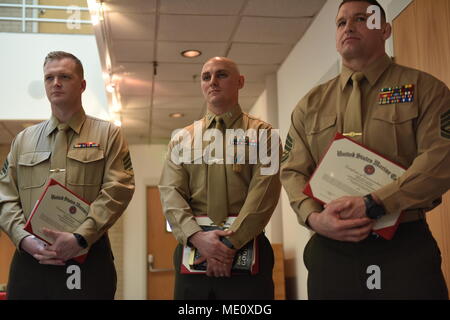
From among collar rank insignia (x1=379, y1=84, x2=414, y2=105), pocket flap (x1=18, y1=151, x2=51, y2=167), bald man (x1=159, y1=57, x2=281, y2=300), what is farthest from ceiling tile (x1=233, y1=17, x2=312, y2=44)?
collar rank insignia (x1=379, y1=84, x2=414, y2=105)

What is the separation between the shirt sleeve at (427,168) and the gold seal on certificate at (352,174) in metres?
0.04

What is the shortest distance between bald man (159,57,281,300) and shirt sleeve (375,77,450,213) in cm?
68

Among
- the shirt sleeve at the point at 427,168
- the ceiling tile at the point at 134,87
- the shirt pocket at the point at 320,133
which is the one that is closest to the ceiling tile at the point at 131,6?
the ceiling tile at the point at 134,87

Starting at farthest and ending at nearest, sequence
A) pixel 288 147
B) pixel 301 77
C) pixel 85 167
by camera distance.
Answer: pixel 301 77 → pixel 85 167 → pixel 288 147

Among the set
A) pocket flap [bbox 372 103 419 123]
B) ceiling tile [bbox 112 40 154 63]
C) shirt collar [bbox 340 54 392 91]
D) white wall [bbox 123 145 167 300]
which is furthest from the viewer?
white wall [bbox 123 145 167 300]

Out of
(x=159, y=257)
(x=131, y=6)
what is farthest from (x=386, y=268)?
(x=159, y=257)

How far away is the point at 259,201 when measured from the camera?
218 centimetres

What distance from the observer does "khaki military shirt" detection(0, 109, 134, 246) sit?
2221 millimetres

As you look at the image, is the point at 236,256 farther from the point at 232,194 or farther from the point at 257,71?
the point at 257,71

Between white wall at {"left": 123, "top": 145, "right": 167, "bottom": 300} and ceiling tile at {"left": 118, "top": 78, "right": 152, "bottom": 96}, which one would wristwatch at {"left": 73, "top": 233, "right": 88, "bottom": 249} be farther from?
white wall at {"left": 123, "top": 145, "right": 167, "bottom": 300}

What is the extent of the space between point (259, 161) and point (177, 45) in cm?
311

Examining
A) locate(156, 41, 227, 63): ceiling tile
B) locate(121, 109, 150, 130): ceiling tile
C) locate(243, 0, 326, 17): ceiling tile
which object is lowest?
locate(243, 0, 326, 17): ceiling tile

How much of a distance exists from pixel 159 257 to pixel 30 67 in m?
4.29
